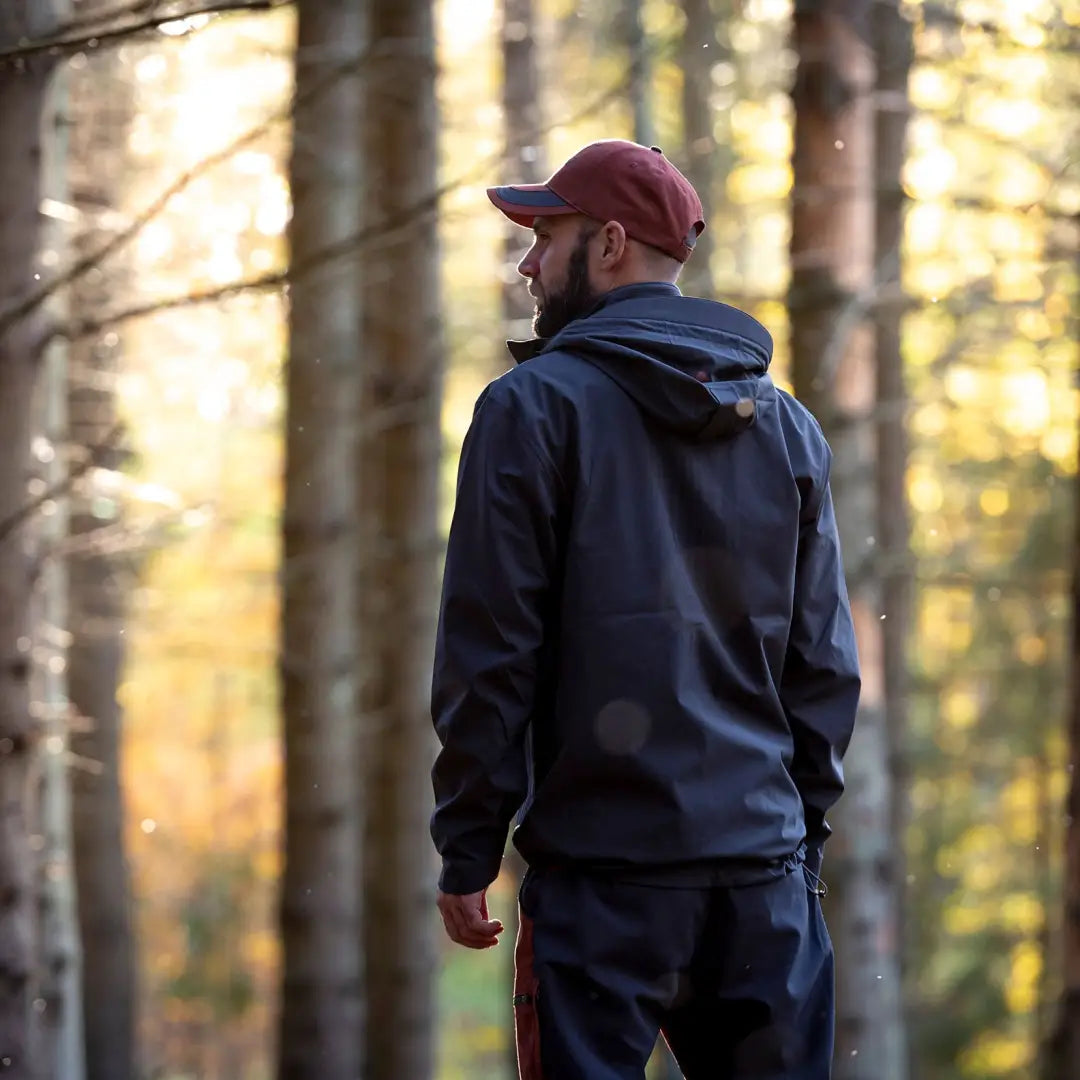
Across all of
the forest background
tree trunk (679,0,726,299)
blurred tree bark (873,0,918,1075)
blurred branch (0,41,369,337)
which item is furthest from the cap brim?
blurred tree bark (873,0,918,1075)

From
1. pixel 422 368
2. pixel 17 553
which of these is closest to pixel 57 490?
pixel 17 553

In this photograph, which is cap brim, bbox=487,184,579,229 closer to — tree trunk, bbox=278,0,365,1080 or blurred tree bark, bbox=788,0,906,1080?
blurred tree bark, bbox=788,0,906,1080

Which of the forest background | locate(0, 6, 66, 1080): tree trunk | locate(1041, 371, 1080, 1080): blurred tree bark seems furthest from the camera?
locate(1041, 371, 1080, 1080): blurred tree bark

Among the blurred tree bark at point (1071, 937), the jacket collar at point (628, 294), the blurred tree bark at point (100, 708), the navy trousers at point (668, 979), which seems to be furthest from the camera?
the blurred tree bark at point (100, 708)

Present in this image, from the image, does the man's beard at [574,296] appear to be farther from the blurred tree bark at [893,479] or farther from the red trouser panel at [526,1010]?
the blurred tree bark at [893,479]

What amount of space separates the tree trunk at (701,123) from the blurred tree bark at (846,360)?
905 millimetres

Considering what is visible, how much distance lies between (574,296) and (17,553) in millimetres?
2336

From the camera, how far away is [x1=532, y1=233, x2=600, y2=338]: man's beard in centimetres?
313

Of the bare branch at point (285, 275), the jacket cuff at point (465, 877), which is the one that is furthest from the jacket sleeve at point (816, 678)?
the bare branch at point (285, 275)

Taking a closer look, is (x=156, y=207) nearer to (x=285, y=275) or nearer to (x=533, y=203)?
(x=285, y=275)

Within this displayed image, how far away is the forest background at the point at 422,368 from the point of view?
18.4 ft

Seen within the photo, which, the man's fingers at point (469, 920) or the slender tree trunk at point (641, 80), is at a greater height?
the slender tree trunk at point (641, 80)

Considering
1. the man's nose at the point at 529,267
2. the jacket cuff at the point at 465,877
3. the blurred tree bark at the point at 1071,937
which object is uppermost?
the man's nose at the point at 529,267

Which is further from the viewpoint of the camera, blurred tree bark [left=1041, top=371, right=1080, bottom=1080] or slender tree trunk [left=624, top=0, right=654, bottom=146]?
slender tree trunk [left=624, top=0, right=654, bottom=146]
